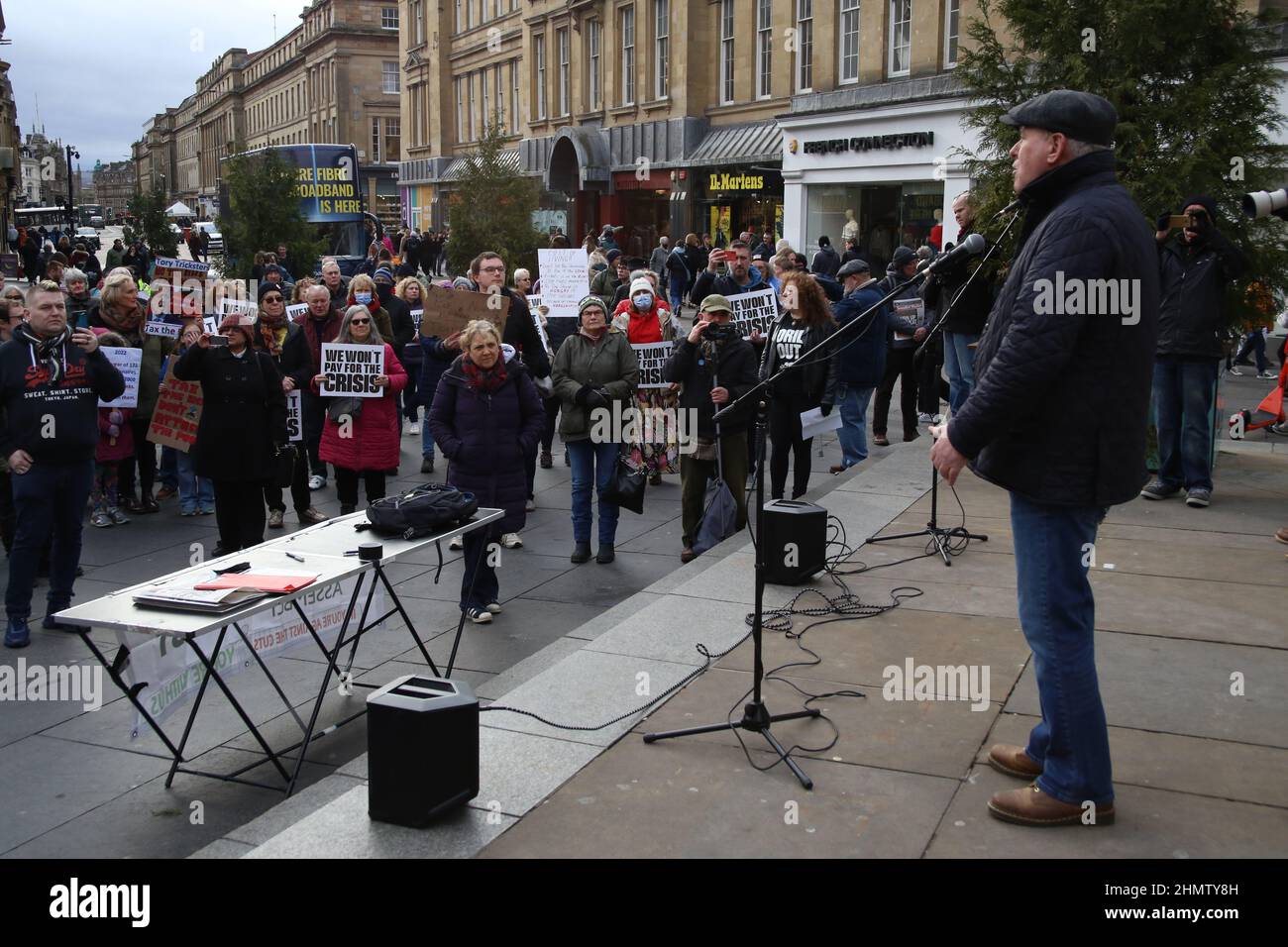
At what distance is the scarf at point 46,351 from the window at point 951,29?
2363cm

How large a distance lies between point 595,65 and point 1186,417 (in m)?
38.0

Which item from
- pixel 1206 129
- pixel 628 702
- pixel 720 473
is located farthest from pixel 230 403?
pixel 1206 129

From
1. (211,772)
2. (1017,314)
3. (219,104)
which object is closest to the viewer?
(1017,314)

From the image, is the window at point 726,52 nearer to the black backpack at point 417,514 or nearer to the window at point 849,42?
the window at point 849,42

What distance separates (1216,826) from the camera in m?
4.02

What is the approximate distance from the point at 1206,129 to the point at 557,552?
626 cm

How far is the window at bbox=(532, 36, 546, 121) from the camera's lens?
4806 cm

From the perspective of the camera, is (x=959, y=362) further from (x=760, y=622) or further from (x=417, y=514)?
(x=760, y=622)

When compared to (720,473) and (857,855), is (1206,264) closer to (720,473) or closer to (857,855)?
(720,473)

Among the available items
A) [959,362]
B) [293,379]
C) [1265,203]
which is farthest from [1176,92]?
[293,379]

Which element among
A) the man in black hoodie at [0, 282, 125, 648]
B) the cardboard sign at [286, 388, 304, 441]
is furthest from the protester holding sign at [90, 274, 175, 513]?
the man in black hoodie at [0, 282, 125, 648]

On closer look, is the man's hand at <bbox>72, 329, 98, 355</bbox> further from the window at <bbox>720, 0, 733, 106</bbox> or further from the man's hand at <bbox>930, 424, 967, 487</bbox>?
the window at <bbox>720, 0, 733, 106</bbox>

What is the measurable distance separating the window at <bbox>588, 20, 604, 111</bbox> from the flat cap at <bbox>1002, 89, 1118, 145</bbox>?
4113cm

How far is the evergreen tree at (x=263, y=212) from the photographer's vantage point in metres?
22.3
